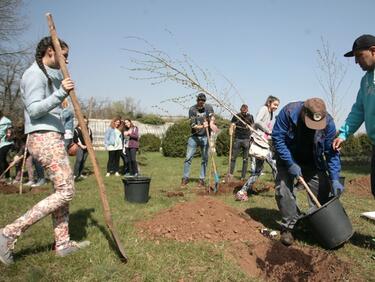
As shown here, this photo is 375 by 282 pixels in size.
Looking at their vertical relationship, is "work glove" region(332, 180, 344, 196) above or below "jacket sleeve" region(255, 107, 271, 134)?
below

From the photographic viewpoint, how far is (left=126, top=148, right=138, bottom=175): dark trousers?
10749 mm

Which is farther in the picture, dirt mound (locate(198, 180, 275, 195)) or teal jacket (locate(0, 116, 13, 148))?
teal jacket (locate(0, 116, 13, 148))

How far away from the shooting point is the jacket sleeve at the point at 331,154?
4.45 m

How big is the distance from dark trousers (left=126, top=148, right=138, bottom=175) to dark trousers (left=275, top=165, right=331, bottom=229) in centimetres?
659

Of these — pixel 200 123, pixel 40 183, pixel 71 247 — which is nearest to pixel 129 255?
pixel 71 247

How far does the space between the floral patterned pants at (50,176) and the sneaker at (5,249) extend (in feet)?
0.14

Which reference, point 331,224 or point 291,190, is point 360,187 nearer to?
point 291,190

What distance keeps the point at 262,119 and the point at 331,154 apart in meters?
2.78

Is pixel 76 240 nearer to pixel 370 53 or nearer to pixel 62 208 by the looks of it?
pixel 62 208

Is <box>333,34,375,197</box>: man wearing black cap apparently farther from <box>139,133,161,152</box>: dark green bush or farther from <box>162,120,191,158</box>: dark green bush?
<box>139,133,161,152</box>: dark green bush

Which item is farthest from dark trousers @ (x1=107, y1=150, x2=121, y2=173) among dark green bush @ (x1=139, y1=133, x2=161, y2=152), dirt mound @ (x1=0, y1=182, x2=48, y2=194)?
dark green bush @ (x1=139, y1=133, x2=161, y2=152)

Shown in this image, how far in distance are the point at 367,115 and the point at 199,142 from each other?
4.76 m

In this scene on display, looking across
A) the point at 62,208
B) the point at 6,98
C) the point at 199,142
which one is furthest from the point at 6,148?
the point at 6,98

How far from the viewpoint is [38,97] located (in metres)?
3.49
